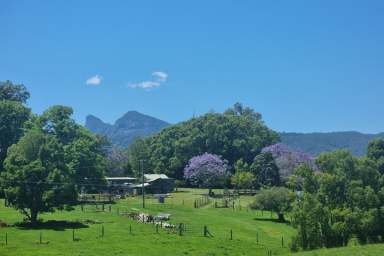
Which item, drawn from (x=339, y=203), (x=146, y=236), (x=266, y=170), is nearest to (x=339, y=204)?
(x=339, y=203)

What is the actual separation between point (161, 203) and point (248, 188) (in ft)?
118

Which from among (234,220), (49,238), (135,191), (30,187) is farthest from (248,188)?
(49,238)

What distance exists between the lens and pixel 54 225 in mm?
62750

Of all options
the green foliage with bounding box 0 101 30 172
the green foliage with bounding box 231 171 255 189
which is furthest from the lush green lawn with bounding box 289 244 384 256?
the green foliage with bounding box 0 101 30 172

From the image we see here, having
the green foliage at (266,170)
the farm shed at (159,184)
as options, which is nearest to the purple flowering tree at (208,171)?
the farm shed at (159,184)

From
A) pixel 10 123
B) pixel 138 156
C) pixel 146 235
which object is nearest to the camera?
pixel 146 235

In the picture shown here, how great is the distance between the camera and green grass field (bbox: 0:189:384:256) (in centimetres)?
4975

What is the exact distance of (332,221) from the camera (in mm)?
52500

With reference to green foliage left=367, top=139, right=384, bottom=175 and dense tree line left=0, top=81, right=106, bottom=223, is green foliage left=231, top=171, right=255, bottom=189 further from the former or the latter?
dense tree line left=0, top=81, right=106, bottom=223

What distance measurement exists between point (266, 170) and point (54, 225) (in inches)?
2730

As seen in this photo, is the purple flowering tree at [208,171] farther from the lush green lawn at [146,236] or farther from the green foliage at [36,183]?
the green foliage at [36,183]

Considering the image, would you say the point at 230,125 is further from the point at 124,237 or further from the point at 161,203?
the point at 124,237

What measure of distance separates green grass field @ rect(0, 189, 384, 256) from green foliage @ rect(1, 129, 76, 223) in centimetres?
241

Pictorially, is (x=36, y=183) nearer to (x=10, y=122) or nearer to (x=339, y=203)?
(x=339, y=203)
